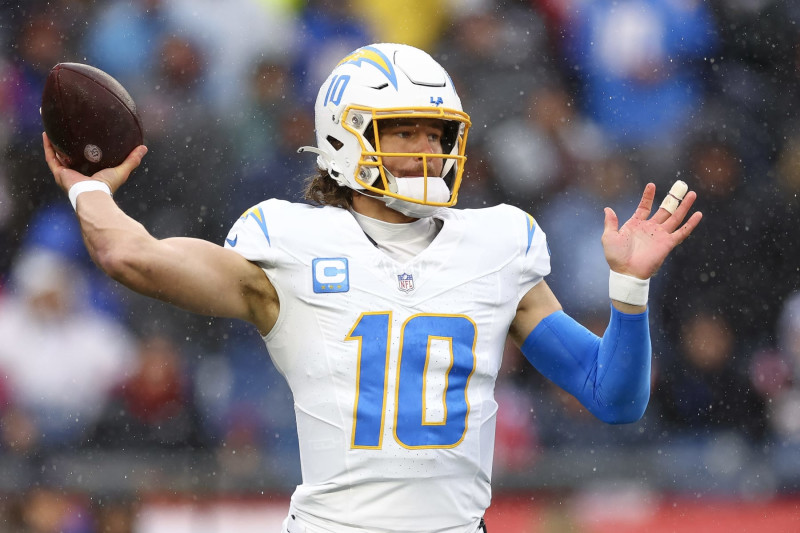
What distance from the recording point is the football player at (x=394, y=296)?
2055mm

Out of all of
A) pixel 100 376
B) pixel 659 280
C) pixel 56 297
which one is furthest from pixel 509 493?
pixel 56 297

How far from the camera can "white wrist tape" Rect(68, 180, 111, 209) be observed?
2.08m

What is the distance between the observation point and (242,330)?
4.70m

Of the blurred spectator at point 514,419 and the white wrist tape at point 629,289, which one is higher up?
the white wrist tape at point 629,289

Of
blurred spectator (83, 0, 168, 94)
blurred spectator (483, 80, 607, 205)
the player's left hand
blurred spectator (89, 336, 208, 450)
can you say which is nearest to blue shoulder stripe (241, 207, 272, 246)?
the player's left hand

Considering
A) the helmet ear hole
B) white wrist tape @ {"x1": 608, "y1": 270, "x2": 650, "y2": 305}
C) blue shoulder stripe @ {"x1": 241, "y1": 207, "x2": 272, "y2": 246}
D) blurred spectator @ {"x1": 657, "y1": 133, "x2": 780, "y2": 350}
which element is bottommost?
blurred spectator @ {"x1": 657, "y1": 133, "x2": 780, "y2": 350}

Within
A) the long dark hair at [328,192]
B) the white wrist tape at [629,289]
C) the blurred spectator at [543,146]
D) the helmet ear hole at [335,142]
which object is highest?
the helmet ear hole at [335,142]

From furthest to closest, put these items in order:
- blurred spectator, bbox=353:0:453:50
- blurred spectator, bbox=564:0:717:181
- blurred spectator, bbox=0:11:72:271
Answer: blurred spectator, bbox=353:0:453:50 < blurred spectator, bbox=564:0:717:181 < blurred spectator, bbox=0:11:72:271

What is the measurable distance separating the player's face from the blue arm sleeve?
1.39 ft

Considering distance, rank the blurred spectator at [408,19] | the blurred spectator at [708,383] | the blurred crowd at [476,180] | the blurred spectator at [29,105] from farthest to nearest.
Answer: the blurred spectator at [408,19], the blurred spectator at [29,105], the blurred spectator at [708,383], the blurred crowd at [476,180]

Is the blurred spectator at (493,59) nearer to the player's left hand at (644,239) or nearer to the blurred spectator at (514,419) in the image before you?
the blurred spectator at (514,419)

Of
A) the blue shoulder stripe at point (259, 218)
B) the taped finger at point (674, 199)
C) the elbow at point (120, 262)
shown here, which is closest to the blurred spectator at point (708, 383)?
the taped finger at point (674, 199)

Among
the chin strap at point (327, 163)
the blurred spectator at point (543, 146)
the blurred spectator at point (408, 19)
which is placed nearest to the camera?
the chin strap at point (327, 163)

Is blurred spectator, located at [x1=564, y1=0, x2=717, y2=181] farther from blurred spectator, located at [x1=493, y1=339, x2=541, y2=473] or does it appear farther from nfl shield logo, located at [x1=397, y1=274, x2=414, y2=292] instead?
nfl shield logo, located at [x1=397, y1=274, x2=414, y2=292]
